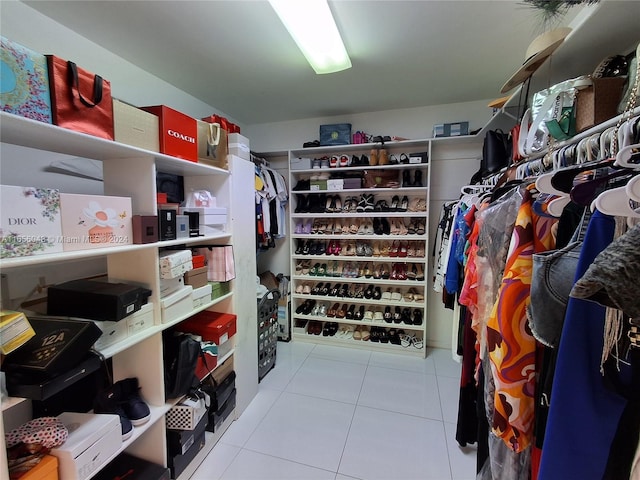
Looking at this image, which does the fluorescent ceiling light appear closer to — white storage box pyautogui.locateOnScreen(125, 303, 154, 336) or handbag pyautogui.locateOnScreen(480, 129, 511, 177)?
handbag pyautogui.locateOnScreen(480, 129, 511, 177)

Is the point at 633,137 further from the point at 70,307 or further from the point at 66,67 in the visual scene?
the point at 70,307

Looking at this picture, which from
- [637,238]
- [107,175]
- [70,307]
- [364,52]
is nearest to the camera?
[637,238]

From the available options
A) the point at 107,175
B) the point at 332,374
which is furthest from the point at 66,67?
the point at 332,374

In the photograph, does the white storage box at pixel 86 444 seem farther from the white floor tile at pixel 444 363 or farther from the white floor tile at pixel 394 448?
the white floor tile at pixel 444 363

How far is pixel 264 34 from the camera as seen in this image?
160 centimetres

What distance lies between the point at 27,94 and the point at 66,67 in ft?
0.56

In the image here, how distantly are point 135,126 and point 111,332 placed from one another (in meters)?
0.89

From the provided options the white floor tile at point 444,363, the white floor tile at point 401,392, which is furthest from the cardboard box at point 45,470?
the white floor tile at point 444,363

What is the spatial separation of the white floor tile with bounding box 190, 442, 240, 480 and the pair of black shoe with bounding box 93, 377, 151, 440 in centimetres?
56

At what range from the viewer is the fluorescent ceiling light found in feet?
4.25

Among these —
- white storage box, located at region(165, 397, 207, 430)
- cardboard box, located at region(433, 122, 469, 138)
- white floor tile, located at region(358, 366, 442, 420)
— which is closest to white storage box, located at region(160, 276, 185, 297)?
white storage box, located at region(165, 397, 207, 430)

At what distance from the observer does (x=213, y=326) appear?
1.67m

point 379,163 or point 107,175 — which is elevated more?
point 379,163

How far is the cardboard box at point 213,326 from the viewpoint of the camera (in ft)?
5.45
